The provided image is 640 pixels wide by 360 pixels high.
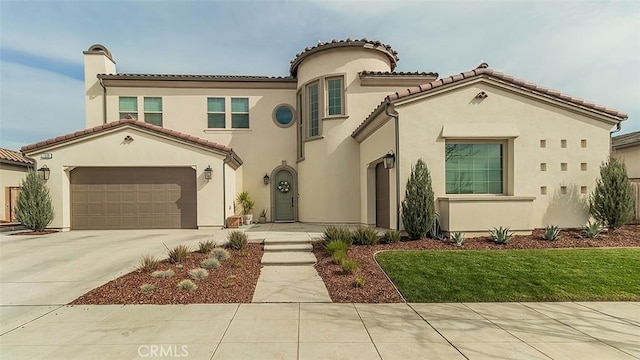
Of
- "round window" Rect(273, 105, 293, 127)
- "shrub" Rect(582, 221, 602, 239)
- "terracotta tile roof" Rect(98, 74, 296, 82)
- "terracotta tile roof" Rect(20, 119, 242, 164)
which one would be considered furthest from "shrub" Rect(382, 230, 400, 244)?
"terracotta tile roof" Rect(98, 74, 296, 82)

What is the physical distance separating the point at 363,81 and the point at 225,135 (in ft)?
24.8

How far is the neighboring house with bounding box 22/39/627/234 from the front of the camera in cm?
990

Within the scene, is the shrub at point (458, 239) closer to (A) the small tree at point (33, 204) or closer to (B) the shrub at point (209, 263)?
(B) the shrub at point (209, 263)

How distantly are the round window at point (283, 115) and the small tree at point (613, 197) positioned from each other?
12.7 meters

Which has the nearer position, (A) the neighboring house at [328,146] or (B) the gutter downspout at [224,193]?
(A) the neighboring house at [328,146]

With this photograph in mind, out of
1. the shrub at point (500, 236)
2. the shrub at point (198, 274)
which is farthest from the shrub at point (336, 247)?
the shrub at point (500, 236)

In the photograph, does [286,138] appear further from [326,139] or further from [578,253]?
Result: [578,253]

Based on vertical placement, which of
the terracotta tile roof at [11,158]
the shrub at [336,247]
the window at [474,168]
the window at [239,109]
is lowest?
the shrub at [336,247]

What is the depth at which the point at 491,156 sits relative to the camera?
10250mm

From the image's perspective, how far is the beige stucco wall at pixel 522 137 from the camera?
32.3 ft

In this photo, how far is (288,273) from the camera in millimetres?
7270

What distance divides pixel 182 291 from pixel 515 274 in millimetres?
6713

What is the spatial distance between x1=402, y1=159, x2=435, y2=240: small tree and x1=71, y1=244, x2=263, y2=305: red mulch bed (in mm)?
4527

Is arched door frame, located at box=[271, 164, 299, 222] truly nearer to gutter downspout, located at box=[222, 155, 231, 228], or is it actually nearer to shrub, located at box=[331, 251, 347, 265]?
gutter downspout, located at box=[222, 155, 231, 228]
